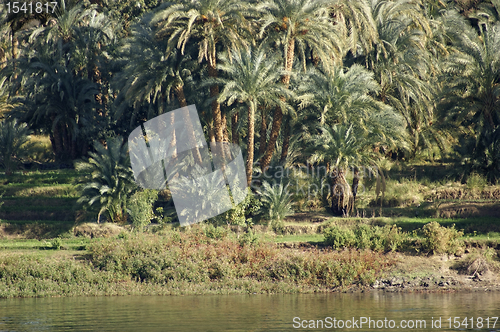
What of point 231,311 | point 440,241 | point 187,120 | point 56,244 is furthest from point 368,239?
point 56,244

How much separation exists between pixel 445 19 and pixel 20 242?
31.2 meters

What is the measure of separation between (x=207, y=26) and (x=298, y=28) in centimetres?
454

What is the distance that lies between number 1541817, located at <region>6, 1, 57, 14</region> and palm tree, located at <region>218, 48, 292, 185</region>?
16189 millimetres

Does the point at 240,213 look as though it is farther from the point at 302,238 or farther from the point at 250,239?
the point at 250,239

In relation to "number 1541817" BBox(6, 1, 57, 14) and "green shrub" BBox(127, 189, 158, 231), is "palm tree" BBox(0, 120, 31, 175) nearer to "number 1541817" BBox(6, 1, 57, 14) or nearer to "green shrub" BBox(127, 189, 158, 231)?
"number 1541817" BBox(6, 1, 57, 14)

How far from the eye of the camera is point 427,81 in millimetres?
37969

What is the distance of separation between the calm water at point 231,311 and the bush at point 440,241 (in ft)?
10.2

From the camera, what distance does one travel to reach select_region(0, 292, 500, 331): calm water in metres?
16.7

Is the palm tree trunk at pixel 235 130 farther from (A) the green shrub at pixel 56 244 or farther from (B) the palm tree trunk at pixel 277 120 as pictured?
(A) the green shrub at pixel 56 244

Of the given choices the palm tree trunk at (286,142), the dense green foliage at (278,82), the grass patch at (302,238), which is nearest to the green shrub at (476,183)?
the dense green foliage at (278,82)

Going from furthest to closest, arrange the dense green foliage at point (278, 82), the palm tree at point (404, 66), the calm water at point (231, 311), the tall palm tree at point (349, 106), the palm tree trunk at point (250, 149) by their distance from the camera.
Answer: the palm tree at point (404, 66) < the tall palm tree at point (349, 106) < the palm tree trunk at point (250, 149) < the dense green foliage at point (278, 82) < the calm water at point (231, 311)

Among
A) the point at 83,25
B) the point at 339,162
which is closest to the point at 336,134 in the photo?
the point at 339,162

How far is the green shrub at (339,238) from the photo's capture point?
25453mm

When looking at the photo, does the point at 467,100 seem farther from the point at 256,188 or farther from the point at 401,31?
the point at 256,188
